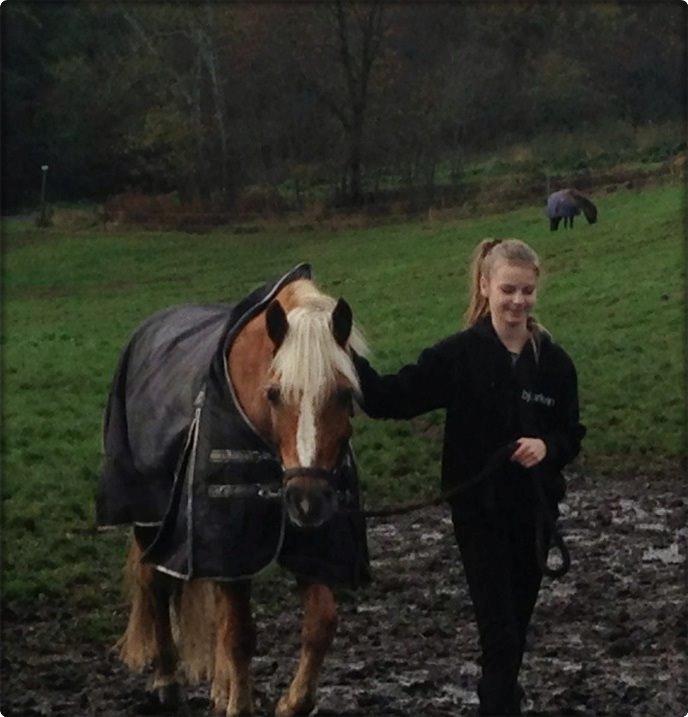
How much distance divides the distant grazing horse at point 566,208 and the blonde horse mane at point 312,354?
73.1 feet

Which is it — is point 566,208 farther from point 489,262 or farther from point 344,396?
point 344,396

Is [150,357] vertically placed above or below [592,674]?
above

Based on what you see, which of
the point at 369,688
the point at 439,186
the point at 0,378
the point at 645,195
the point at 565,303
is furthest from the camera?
→ the point at 439,186

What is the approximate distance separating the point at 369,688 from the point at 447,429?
1245 mm

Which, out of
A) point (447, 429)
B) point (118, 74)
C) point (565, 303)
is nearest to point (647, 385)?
point (565, 303)

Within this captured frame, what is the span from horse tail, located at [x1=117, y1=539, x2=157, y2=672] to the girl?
4.79 feet

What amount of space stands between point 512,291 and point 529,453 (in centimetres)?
48

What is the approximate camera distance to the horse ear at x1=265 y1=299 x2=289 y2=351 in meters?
4.73

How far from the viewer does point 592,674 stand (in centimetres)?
589

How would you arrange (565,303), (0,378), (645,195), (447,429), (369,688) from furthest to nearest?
(645,195) < (565,303) < (0,378) < (369,688) < (447,429)

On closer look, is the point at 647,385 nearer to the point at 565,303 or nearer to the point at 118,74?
the point at 565,303

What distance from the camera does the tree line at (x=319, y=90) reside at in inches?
1268

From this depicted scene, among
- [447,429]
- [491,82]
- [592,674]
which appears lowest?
[592,674]

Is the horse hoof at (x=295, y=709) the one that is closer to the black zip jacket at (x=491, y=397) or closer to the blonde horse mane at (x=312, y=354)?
the black zip jacket at (x=491, y=397)
